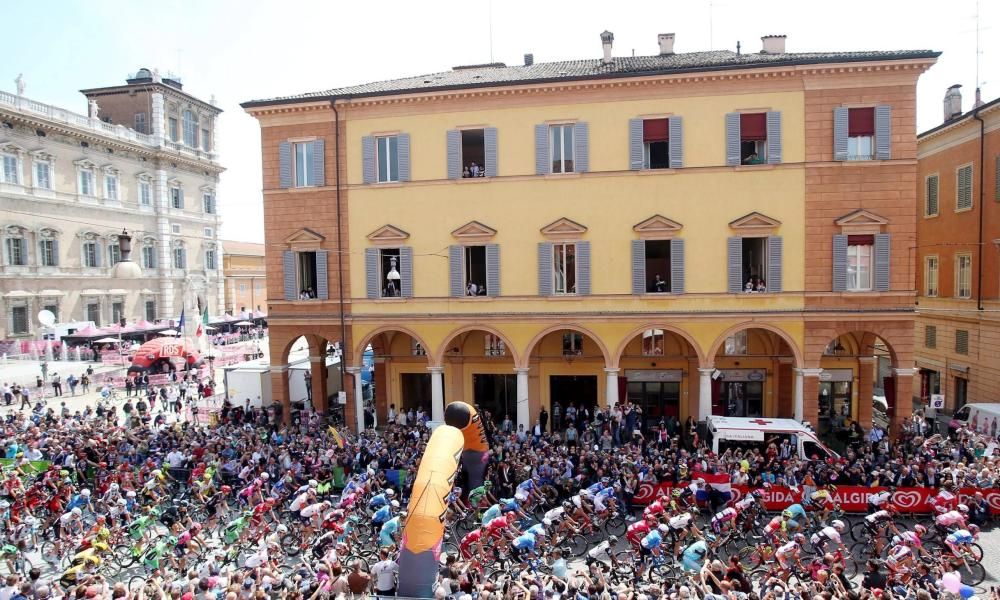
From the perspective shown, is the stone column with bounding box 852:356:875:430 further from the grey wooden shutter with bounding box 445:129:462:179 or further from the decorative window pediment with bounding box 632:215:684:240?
the grey wooden shutter with bounding box 445:129:462:179

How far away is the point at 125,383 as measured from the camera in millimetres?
37688

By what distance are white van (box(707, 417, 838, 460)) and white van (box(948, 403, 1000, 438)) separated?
8161 mm

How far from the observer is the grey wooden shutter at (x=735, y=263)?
23938mm

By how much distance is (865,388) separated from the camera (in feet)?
87.4

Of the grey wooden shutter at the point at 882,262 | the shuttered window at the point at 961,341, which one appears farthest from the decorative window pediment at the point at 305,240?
the shuttered window at the point at 961,341

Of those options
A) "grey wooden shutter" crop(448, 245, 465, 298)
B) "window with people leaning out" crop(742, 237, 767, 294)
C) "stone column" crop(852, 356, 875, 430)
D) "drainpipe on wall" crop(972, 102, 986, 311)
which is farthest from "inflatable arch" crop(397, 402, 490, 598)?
"drainpipe on wall" crop(972, 102, 986, 311)

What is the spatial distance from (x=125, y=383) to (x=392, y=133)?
23600mm

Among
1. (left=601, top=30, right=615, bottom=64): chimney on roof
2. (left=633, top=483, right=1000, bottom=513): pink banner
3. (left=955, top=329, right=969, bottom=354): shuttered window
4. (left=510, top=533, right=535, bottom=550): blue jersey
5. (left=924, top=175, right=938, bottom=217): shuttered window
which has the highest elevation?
(left=601, top=30, right=615, bottom=64): chimney on roof

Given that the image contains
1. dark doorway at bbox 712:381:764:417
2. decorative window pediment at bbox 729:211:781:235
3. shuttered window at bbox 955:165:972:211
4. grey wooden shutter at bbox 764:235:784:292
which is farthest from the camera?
shuttered window at bbox 955:165:972:211

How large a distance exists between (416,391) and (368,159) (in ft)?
33.7

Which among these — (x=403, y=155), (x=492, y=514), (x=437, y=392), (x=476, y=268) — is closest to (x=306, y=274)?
(x=403, y=155)

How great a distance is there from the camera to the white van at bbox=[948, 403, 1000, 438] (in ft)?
80.4

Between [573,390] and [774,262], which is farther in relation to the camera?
[573,390]

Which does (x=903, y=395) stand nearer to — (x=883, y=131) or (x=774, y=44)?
(x=883, y=131)
